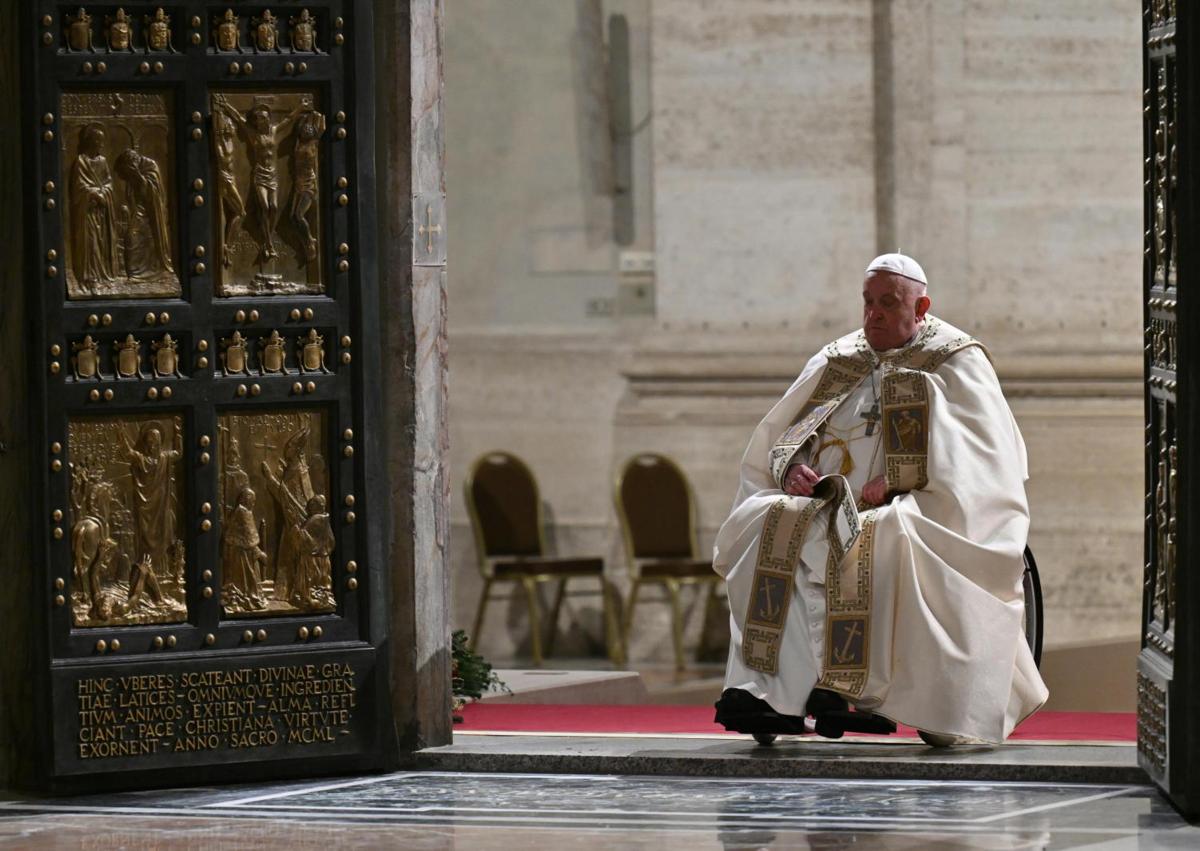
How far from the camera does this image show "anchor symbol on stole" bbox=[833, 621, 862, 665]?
25.0ft

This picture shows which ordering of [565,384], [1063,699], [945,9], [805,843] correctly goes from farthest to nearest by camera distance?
[565,384], [945,9], [1063,699], [805,843]

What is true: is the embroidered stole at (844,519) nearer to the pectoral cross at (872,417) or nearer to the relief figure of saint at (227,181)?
the pectoral cross at (872,417)

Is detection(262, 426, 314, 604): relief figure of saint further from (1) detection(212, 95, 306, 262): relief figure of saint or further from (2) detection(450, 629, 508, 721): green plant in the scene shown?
(2) detection(450, 629, 508, 721): green plant

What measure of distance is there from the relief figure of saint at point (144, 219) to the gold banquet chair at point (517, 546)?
6.40m

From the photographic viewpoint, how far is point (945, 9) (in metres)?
13.6

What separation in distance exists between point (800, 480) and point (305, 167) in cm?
189

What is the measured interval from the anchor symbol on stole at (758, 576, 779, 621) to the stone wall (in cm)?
584

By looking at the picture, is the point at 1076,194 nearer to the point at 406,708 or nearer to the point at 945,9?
the point at 945,9

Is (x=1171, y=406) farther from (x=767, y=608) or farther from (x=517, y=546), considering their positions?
(x=517, y=546)

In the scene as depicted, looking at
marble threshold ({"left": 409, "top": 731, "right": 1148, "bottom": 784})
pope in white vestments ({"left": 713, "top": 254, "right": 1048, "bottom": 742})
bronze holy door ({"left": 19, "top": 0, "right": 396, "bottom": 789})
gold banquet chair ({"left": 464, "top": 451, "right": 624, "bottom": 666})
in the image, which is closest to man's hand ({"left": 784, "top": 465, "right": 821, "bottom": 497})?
pope in white vestments ({"left": 713, "top": 254, "right": 1048, "bottom": 742})

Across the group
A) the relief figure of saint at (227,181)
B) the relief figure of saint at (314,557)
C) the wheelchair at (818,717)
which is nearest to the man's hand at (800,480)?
the wheelchair at (818,717)

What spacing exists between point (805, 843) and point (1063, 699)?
517cm

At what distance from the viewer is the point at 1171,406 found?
7.10 meters

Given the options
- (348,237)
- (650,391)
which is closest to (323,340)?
(348,237)
